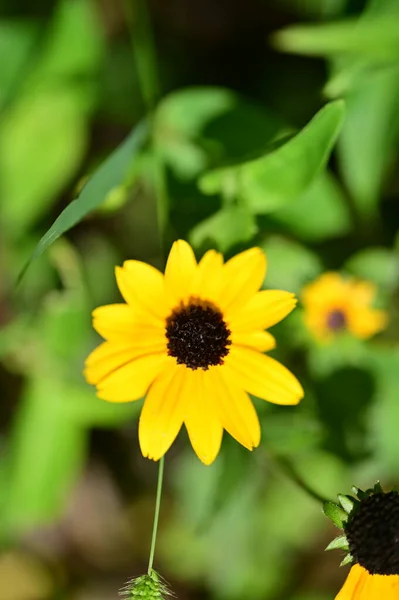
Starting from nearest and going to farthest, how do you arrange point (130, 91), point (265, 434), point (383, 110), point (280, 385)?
point (280, 385) < point (265, 434) < point (383, 110) < point (130, 91)

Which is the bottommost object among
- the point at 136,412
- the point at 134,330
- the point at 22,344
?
the point at 134,330

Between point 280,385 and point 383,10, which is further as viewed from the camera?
point 383,10

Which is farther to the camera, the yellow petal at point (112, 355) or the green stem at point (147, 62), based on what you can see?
the green stem at point (147, 62)

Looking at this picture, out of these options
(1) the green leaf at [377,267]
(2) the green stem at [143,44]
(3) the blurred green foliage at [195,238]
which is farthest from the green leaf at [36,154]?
(1) the green leaf at [377,267]

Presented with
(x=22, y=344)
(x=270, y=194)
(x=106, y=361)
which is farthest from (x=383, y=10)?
(x=22, y=344)

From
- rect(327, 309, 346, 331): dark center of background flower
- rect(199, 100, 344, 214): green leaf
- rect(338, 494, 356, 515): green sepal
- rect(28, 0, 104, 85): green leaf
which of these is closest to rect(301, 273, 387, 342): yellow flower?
rect(327, 309, 346, 331): dark center of background flower

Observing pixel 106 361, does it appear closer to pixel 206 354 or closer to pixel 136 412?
pixel 206 354

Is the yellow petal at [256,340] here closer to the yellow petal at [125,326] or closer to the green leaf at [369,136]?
the yellow petal at [125,326]
